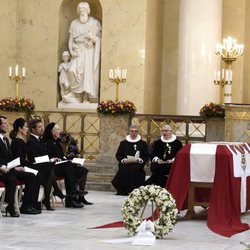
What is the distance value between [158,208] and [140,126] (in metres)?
9.36

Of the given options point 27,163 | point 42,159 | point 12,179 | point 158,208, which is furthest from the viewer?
point 42,159

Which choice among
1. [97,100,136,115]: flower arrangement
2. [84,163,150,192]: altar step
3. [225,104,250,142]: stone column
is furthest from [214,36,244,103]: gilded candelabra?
[84,163,150,192]: altar step

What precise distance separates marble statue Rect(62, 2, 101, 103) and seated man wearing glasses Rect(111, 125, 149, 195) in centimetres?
534

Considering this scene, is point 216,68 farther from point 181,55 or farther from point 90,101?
point 90,101

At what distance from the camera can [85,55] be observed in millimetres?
21797

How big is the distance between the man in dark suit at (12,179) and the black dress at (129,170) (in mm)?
4017

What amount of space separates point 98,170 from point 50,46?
18.4 feet

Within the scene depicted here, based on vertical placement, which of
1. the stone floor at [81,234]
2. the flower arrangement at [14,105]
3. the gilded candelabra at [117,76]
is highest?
the gilded candelabra at [117,76]

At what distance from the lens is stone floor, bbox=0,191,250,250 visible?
31.2 ft

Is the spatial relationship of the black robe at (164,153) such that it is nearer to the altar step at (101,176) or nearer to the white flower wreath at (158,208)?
the altar step at (101,176)

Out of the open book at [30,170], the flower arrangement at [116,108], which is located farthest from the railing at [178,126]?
the open book at [30,170]

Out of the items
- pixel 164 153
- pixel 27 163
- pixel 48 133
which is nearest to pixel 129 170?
pixel 164 153

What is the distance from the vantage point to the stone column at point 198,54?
68.8 ft

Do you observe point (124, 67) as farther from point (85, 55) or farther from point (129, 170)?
point (129, 170)
